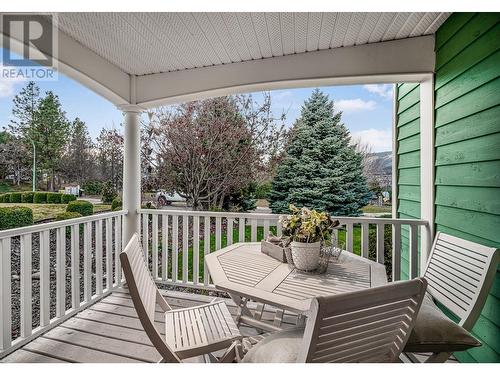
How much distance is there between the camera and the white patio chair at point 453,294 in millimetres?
1481

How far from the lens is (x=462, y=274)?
72.6 inches

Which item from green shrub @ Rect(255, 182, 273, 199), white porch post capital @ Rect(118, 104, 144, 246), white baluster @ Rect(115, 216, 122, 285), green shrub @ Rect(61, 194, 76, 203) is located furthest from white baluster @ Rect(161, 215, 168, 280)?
green shrub @ Rect(255, 182, 273, 199)

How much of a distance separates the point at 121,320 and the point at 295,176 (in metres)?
4.22

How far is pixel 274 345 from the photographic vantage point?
1408 millimetres

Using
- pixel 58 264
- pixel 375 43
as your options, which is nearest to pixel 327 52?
pixel 375 43

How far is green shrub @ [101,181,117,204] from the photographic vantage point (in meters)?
4.63

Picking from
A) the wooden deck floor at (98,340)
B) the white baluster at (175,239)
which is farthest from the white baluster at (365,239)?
the white baluster at (175,239)

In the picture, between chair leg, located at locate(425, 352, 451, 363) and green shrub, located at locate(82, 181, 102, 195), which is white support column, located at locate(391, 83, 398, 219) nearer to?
chair leg, located at locate(425, 352, 451, 363)

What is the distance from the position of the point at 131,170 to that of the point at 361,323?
2.97 meters

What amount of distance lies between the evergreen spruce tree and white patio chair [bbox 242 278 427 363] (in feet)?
15.9

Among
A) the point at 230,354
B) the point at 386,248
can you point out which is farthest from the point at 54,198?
the point at 386,248

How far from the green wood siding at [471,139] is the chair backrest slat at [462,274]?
163 millimetres

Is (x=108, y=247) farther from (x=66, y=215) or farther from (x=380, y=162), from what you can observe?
(x=380, y=162)
